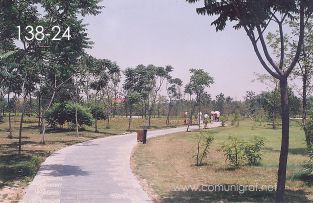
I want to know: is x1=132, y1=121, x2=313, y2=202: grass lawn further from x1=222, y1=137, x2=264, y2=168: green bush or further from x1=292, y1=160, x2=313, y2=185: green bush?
x1=222, y1=137, x2=264, y2=168: green bush

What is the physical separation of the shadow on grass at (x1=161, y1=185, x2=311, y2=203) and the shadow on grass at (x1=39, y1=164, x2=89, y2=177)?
5.02 meters

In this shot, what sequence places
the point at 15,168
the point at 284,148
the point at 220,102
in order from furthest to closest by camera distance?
the point at 220,102 < the point at 15,168 < the point at 284,148

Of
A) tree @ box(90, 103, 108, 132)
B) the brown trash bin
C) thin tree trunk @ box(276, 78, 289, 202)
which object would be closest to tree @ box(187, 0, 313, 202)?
thin tree trunk @ box(276, 78, 289, 202)

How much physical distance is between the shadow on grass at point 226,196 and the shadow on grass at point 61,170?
5.02m

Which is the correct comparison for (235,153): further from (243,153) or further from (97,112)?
(97,112)

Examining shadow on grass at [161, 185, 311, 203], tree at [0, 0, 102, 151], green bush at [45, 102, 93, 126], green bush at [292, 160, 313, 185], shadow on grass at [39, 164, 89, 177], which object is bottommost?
shadow on grass at [161, 185, 311, 203]

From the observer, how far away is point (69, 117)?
4431 centimetres

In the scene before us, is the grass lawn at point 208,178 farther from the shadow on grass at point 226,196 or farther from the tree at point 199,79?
the tree at point 199,79

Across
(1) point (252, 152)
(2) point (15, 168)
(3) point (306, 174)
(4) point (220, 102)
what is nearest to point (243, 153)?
(1) point (252, 152)

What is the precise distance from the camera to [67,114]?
44.2 m

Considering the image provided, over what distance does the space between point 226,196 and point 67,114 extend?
109 ft

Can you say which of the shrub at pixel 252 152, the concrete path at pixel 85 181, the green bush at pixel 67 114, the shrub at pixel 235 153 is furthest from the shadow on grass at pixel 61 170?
the green bush at pixel 67 114

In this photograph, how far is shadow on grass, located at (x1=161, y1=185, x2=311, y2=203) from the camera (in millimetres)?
12516

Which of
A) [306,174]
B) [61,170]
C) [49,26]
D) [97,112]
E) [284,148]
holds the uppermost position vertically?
[49,26]
